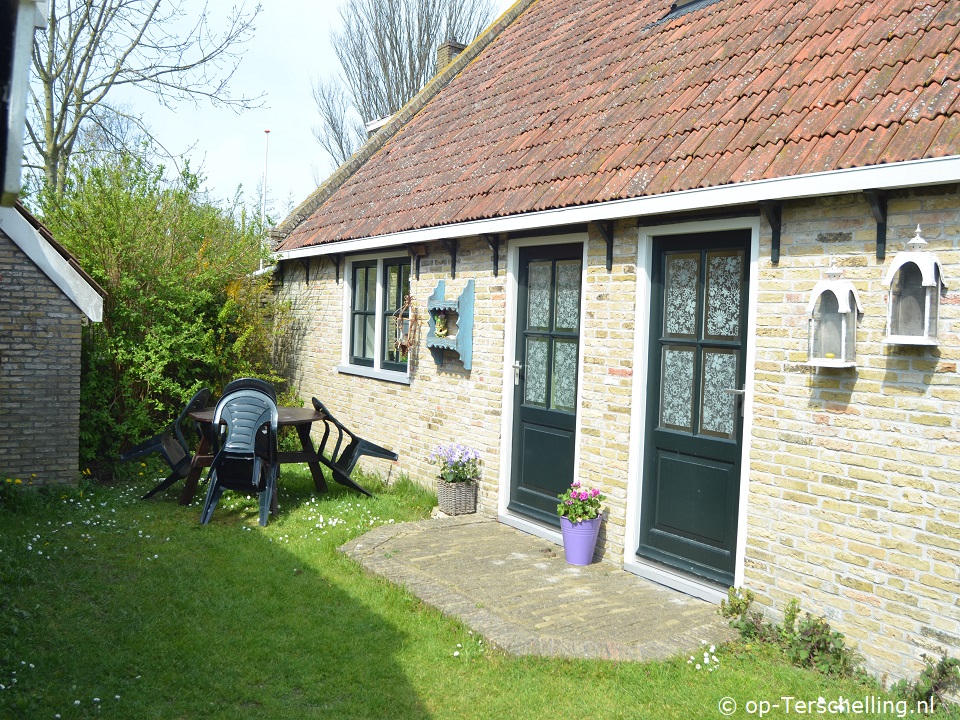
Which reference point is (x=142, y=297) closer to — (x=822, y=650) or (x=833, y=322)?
(x=833, y=322)

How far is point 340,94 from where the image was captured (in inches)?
1180

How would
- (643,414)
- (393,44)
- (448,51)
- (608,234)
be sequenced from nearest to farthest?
(643,414)
(608,234)
(448,51)
(393,44)

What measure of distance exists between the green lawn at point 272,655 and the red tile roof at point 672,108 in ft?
10.2

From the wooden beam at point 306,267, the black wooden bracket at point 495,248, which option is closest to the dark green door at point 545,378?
the black wooden bracket at point 495,248

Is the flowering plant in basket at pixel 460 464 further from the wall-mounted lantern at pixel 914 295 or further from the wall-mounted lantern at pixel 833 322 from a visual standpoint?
the wall-mounted lantern at pixel 914 295

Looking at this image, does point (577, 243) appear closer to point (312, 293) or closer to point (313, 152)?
point (312, 293)

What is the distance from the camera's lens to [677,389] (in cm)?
596

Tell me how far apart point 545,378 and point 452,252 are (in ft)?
6.41

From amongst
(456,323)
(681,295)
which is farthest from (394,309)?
(681,295)

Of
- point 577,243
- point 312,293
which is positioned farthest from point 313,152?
point 577,243

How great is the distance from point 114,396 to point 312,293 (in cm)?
314

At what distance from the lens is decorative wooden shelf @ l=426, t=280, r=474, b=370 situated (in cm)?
815

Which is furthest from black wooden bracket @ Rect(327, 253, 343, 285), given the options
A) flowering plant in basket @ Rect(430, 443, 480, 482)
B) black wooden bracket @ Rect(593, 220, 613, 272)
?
black wooden bracket @ Rect(593, 220, 613, 272)

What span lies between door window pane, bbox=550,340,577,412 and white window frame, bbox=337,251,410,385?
2607 mm
